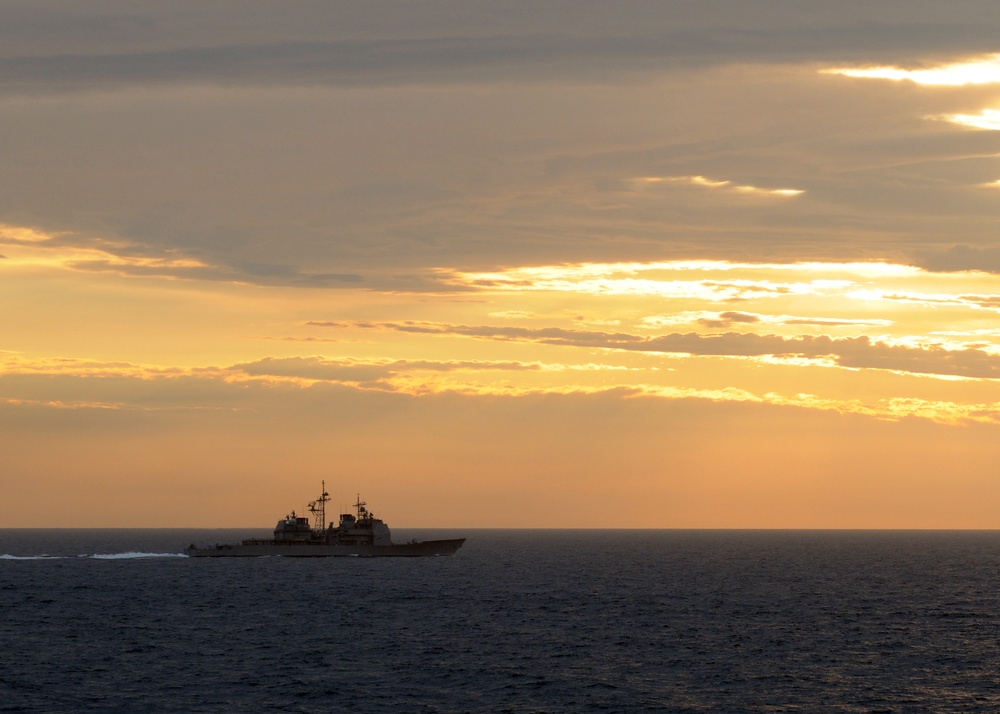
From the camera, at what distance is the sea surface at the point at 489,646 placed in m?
63.6

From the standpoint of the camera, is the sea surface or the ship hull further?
the ship hull

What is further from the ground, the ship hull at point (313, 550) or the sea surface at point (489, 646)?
the ship hull at point (313, 550)

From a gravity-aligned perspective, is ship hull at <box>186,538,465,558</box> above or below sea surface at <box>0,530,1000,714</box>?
above

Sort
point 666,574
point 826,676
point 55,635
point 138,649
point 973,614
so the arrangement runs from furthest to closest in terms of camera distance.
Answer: point 666,574 < point 973,614 < point 55,635 < point 138,649 < point 826,676

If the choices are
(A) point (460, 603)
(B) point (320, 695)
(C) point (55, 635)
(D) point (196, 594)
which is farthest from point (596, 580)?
(B) point (320, 695)

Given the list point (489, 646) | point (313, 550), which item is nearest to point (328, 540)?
point (313, 550)

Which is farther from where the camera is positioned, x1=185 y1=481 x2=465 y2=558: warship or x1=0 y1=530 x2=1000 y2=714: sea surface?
x1=185 y1=481 x2=465 y2=558: warship

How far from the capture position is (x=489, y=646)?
84375 millimetres

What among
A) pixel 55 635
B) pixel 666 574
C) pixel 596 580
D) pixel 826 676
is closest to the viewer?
pixel 826 676

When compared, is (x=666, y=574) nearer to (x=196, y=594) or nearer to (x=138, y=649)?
(x=196, y=594)

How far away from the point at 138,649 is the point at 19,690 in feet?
55.6

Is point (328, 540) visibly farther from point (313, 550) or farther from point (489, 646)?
point (489, 646)

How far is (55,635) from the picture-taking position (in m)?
91.1

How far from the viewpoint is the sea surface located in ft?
209
